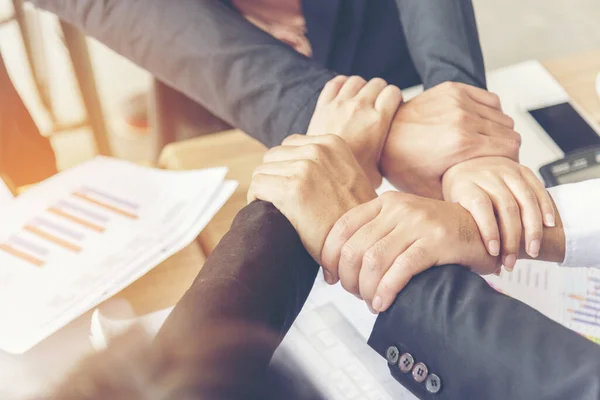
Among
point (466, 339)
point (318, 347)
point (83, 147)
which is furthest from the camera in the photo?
point (83, 147)

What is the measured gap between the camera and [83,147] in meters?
1.93

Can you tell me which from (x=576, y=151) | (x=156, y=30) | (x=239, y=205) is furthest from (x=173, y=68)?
(x=576, y=151)

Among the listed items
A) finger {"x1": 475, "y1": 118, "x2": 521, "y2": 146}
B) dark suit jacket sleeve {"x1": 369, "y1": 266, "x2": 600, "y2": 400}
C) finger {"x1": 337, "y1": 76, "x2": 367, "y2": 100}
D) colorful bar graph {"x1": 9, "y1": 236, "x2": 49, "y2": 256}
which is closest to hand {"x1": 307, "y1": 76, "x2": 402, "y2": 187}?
finger {"x1": 337, "y1": 76, "x2": 367, "y2": 100}

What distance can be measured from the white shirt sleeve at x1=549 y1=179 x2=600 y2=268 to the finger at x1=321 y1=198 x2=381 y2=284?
22 cm

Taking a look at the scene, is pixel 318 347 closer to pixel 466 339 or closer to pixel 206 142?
pixel 466 339

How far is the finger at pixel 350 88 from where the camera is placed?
0.72 m

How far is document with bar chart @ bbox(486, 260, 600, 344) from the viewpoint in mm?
635

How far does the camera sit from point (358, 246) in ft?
1.77

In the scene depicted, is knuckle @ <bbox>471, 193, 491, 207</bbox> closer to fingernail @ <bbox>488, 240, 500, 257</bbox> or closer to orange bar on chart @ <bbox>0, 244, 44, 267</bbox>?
fingernail @ <bbox>488, 240, 500, 257</bbox>

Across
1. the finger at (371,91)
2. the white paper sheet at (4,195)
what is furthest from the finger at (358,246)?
the white paper sheet at (4,195)

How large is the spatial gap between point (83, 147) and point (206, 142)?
116cm

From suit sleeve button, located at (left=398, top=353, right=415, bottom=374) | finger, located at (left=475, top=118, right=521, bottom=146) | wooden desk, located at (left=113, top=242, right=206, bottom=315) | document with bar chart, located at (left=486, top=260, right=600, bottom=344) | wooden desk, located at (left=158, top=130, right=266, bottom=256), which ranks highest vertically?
finger, located at (left=475, top=118, right=521, bottom=146)

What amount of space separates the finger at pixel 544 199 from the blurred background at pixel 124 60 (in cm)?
133

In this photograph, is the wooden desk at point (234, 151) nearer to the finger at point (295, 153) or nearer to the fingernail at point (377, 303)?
the finger at point (295, 153)
